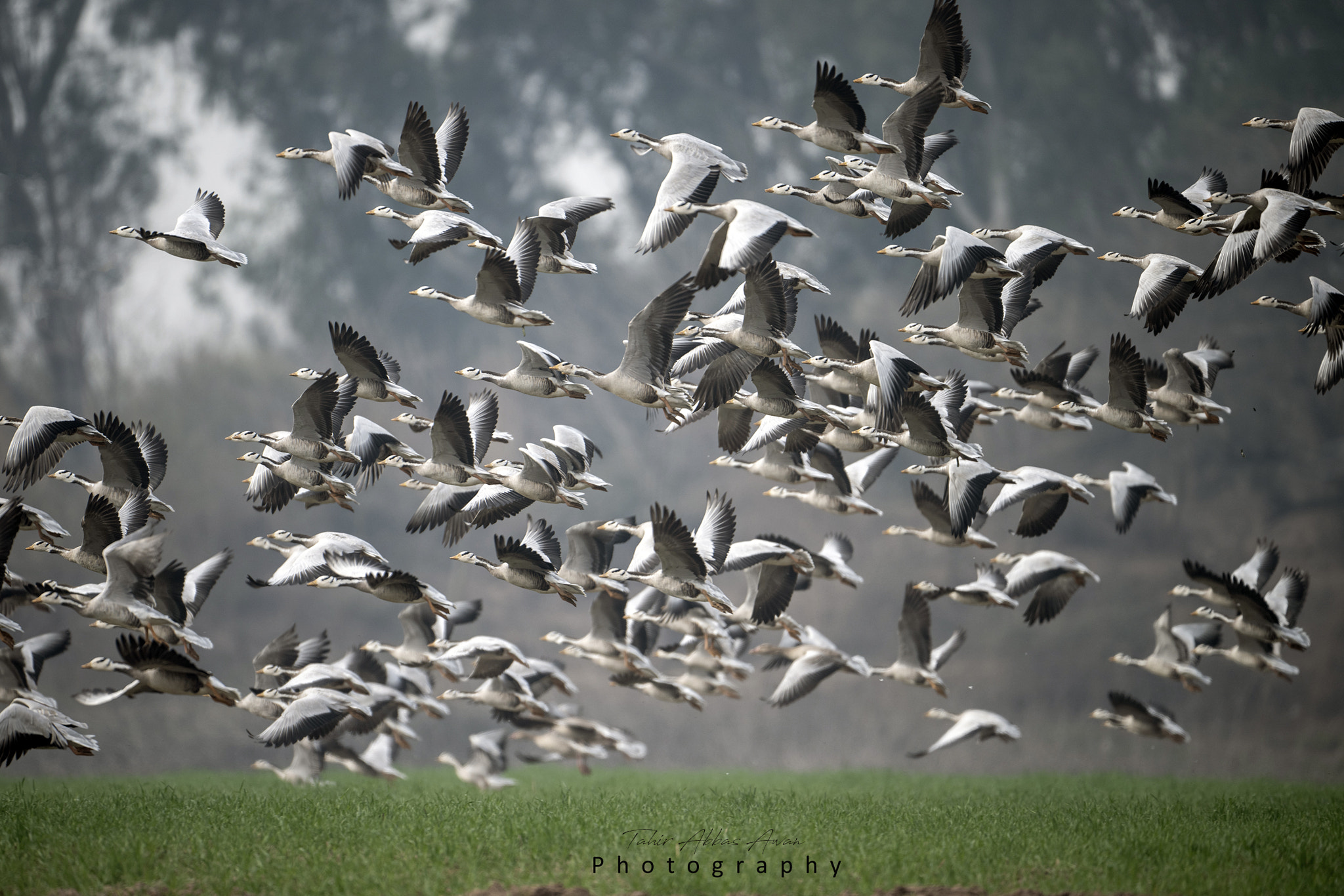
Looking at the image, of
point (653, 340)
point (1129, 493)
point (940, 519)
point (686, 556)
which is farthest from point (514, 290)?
point (1129, 493)

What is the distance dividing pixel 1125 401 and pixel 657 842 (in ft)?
19.8

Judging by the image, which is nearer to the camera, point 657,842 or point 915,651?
point 657,842

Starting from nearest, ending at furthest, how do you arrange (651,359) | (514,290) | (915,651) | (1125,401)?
1. (651,359)
2. (514,290)
3. (1125,401)
4. (915,651)

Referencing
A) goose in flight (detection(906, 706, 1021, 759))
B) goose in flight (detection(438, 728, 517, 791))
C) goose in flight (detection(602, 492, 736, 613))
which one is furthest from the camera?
goose in flight (detection(438, 728, 517, 791))

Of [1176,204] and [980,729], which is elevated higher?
[1176,204]

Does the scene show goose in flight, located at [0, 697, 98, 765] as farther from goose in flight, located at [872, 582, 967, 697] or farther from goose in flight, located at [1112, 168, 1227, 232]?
goose in flight, located at [1112, 168, 1227, 232]

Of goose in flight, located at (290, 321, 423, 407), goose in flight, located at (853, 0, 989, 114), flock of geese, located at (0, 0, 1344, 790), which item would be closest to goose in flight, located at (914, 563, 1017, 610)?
flock of geese, located at (0, 0, 1344, 790)

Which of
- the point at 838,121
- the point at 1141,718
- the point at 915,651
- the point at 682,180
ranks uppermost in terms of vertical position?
the point at 838,121

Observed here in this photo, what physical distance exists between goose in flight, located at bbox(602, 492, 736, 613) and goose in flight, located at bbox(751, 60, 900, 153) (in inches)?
138

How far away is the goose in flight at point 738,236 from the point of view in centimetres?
821

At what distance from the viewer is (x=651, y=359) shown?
388 inches

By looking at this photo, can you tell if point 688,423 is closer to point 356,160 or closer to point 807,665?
point 807,665

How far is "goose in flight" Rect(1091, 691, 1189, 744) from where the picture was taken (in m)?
13.5

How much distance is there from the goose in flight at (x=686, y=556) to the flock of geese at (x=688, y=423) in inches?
1.7
